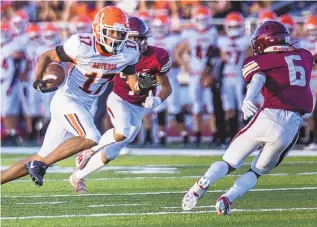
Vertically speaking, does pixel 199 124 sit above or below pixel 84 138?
below

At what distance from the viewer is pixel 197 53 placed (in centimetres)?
1520

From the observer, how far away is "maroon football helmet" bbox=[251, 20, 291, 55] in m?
7.96

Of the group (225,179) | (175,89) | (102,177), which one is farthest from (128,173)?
(175,89)

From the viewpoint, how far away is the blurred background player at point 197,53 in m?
15.0

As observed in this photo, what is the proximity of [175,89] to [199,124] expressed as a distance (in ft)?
1.99

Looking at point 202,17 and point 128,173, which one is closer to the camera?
point 128,173

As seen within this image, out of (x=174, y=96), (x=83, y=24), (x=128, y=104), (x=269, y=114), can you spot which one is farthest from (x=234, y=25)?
(x=269, y=114)

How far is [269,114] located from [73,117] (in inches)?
65.9

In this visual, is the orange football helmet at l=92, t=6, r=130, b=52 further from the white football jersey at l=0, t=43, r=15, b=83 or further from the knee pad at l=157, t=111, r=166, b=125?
the white football jersey at l=0, t=43, r=15, b=83

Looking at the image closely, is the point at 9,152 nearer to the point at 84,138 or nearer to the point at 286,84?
the point at 84,138

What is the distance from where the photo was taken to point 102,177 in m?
10.7

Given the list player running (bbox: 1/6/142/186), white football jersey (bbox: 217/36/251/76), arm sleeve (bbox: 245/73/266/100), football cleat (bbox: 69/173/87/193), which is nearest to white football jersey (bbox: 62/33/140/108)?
player running (bbox: 1/6/142/186)

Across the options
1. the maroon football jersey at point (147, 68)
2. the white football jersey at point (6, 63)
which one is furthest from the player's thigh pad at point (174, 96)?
the maroon football jersey at point (147, 68)

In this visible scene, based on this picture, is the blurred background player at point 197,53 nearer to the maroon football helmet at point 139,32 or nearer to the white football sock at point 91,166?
the maroon football helmet at point 139,32
